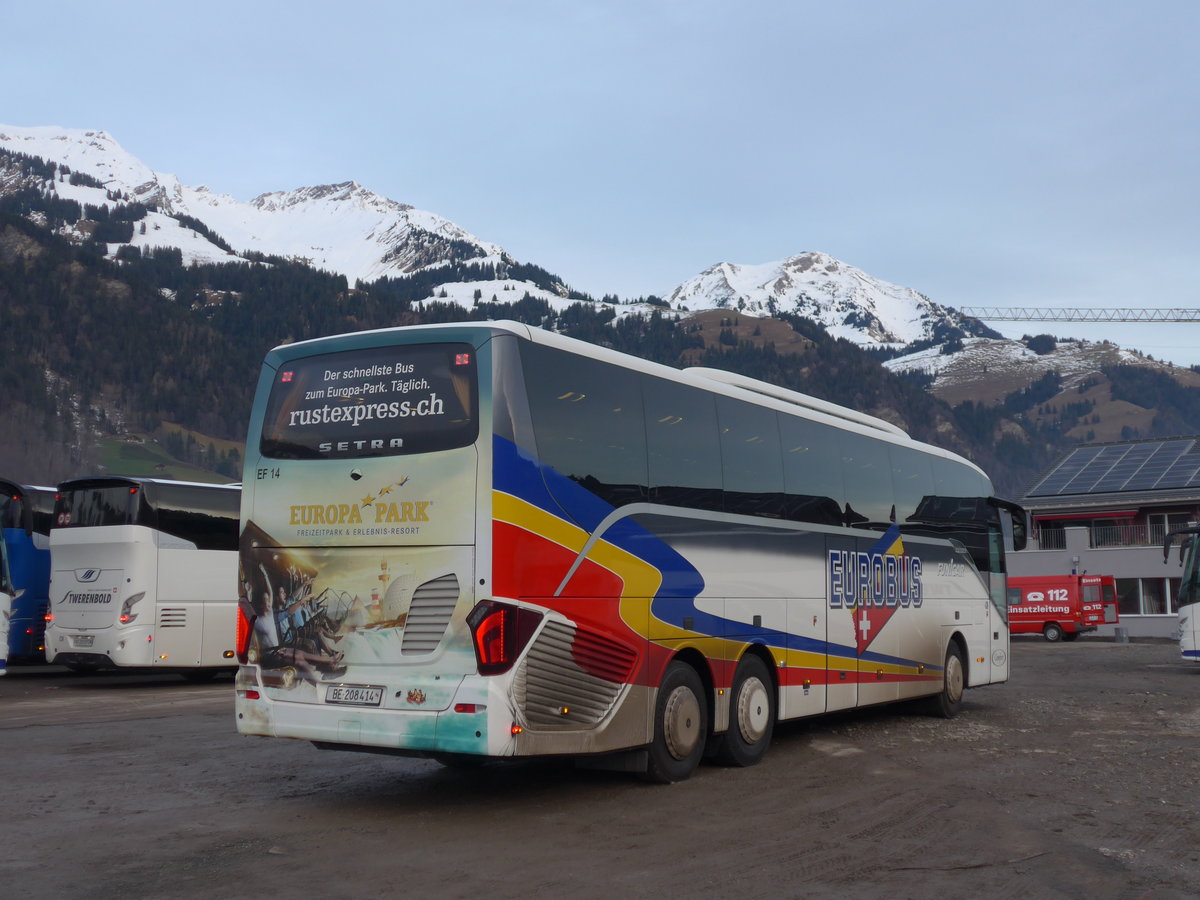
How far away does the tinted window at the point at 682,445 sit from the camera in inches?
372

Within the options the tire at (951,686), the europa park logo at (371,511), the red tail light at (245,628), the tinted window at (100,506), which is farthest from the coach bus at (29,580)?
the tire at (951,686)

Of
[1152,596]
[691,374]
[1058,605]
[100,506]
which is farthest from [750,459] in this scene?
[1152,596]

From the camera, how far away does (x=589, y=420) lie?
8.70m

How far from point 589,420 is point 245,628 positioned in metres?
3.05

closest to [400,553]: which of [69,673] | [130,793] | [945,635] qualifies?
[130,793]

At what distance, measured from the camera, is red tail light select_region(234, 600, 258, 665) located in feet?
28.8

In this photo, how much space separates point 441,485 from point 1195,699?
1499 centimetres

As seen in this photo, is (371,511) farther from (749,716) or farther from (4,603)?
(4,603)

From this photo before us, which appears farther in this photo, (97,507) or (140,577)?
(97,507)

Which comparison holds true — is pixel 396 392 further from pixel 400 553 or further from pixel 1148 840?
pixel 1148 840

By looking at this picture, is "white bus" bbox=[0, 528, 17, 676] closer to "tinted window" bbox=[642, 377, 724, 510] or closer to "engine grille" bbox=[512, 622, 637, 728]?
"tinted window" bbox=[642, 377, 724, 510]

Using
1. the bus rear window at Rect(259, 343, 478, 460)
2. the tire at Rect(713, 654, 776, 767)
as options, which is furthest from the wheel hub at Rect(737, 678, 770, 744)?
the bus rear window at Rect(259, 343, 478, 460)

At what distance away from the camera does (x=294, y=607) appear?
854cm

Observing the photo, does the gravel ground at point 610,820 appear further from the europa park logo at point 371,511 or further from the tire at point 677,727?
the europa park logo at point 371,511
